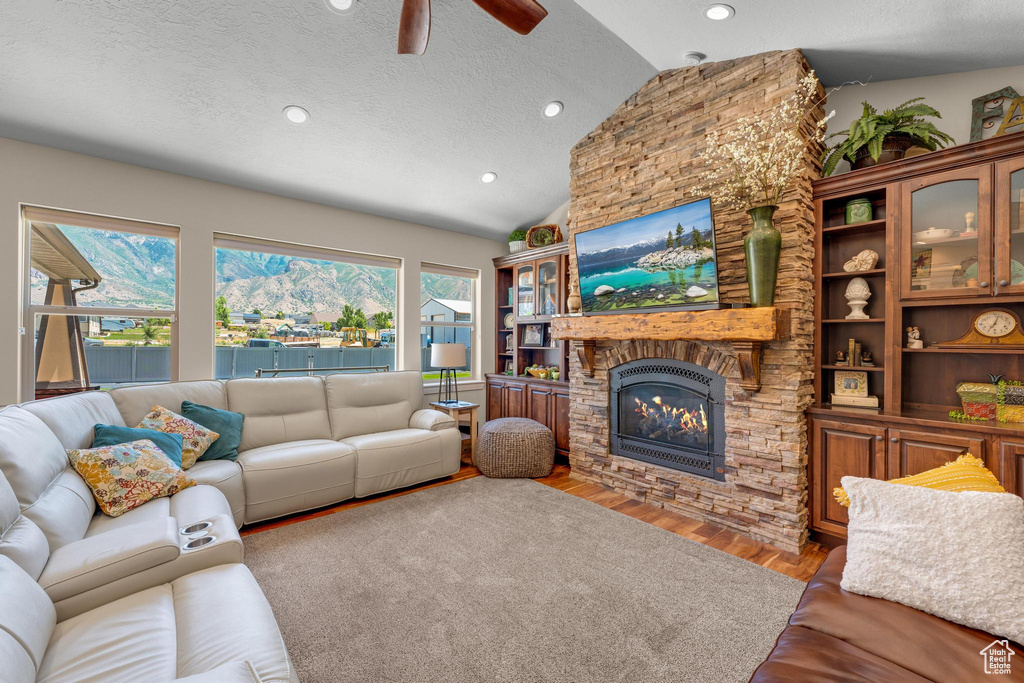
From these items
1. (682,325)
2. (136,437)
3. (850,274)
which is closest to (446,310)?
(682,325)

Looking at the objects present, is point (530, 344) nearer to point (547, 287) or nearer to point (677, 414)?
point (547, 287)

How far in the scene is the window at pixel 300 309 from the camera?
151 inches

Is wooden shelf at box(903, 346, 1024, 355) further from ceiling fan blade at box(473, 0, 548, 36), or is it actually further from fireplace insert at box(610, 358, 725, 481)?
ceiling fan blade at box(473, 0, 548, 36)

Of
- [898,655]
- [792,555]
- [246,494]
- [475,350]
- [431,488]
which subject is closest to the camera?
[898,655]

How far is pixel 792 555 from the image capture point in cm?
257

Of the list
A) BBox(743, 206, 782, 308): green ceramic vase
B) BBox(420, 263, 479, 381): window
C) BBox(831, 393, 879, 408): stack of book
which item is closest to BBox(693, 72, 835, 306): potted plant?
BBox(743, 206, 782, 308): green ceramic vase

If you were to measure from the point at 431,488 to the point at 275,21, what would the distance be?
3.34 metres

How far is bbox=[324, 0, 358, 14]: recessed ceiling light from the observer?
229 cm

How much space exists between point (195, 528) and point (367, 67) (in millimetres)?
2746

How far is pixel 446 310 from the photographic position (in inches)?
207

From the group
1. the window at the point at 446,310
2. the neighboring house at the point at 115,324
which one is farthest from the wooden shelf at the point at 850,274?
the neighboring house at the point at 115,324

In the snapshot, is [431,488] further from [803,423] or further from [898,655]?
[898,655]

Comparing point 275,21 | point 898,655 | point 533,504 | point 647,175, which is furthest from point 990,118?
point 275,21

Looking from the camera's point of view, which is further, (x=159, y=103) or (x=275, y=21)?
(x=159, y=103)
